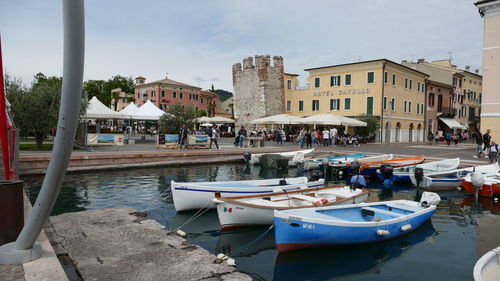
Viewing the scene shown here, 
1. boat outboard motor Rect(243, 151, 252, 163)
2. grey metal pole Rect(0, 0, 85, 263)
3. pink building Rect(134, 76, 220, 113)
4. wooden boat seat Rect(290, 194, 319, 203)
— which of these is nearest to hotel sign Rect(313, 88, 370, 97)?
boat outboard motor Rect(243, 151, 252, 163)

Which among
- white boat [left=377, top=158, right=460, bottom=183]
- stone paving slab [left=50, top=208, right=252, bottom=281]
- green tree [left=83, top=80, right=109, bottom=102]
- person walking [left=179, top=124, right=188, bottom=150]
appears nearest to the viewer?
stone paving slab [left=50, top=208, right=252, bottom=281]

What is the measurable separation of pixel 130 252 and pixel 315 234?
375 centimetres

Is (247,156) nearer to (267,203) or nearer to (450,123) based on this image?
(267,203)

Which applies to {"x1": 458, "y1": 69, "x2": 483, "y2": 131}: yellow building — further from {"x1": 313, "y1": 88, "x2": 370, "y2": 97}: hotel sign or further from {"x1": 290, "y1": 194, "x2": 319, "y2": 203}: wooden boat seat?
{"x1": 290, "y1": 194, "x2": 319, "y2": 203}: wooden boat seat

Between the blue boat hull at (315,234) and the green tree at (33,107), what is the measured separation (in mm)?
18324

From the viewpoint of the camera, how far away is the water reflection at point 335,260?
7246mm

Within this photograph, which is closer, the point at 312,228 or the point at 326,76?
the point at 312,228

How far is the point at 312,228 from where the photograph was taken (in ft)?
25.0

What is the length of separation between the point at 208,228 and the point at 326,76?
117 feet

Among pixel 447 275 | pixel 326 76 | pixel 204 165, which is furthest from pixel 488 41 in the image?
pixel 447 275

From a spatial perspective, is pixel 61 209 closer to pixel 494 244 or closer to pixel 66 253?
pixel 66 253

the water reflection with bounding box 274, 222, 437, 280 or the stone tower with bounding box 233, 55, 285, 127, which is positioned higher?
the stone tower with bounding box 233, 55, 285, 127

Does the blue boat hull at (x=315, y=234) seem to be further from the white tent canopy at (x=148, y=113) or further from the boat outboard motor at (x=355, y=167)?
the white tent canopy at (x=148, y=113)

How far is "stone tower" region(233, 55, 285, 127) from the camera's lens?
44.2 m
